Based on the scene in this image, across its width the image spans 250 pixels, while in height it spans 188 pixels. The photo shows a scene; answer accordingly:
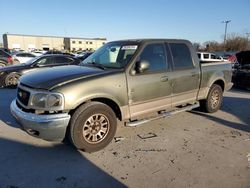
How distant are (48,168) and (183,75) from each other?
3367 millimetres

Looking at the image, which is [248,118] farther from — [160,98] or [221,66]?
[160,98]

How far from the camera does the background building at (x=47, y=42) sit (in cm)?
9000

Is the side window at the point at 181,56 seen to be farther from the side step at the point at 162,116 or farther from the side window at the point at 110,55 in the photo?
the side window at the point at 110,55

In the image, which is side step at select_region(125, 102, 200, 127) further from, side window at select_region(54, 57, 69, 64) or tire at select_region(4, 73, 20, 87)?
tire at select_region(4, 73, 20, 87)

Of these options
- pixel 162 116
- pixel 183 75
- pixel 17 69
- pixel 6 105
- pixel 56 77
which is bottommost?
pixel 6 105

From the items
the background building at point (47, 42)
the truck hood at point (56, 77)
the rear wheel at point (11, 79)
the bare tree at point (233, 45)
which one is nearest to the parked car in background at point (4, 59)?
the rear wheel at point (11, 79)

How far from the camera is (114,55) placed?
536 cm

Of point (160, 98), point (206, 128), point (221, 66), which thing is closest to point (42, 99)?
point (160, 98)

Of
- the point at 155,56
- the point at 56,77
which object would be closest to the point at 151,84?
the point at 155,56

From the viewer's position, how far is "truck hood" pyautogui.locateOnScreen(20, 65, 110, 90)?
412 cm

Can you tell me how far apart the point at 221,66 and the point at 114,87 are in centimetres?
362

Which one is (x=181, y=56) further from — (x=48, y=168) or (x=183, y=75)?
(x=48, y=168)

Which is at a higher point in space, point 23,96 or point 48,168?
point 23,96

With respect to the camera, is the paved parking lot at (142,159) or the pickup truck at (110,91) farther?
the pickup truck at (110,91)
